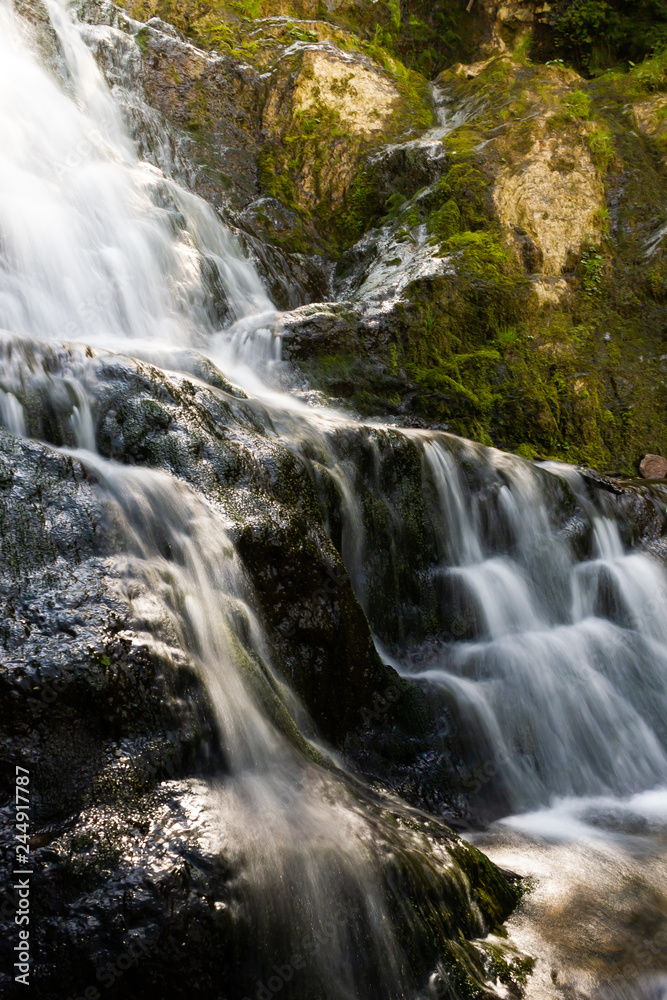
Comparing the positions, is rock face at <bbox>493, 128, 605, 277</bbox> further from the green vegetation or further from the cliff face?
the green vegetation

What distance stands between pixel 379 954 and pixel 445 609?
9.42ft

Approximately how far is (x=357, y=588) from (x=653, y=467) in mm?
4945

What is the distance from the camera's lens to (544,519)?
5.74m

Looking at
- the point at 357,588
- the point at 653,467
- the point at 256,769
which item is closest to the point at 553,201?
the point at 653,467

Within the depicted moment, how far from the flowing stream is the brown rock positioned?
228cm

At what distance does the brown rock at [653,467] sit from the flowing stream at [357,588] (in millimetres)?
2277

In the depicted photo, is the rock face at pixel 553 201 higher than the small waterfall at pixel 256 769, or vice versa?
the rock face at pixel 553 201

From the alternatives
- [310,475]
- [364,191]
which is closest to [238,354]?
[310,475]

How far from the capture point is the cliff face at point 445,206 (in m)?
7.79

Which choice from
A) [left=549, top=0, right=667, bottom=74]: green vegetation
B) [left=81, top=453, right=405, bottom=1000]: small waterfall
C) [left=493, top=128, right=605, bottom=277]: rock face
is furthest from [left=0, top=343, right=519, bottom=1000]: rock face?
[left=549, top=0, right=667, bottom=74]: green vegetation

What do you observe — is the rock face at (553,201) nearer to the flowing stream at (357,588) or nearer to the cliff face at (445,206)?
the cliff face at (445,206)

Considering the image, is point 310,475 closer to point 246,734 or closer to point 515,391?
point 246,734

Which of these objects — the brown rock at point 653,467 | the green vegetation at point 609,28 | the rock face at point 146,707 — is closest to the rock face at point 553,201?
the brown rock at point 653,467

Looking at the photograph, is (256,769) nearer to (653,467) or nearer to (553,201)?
(653,467)
